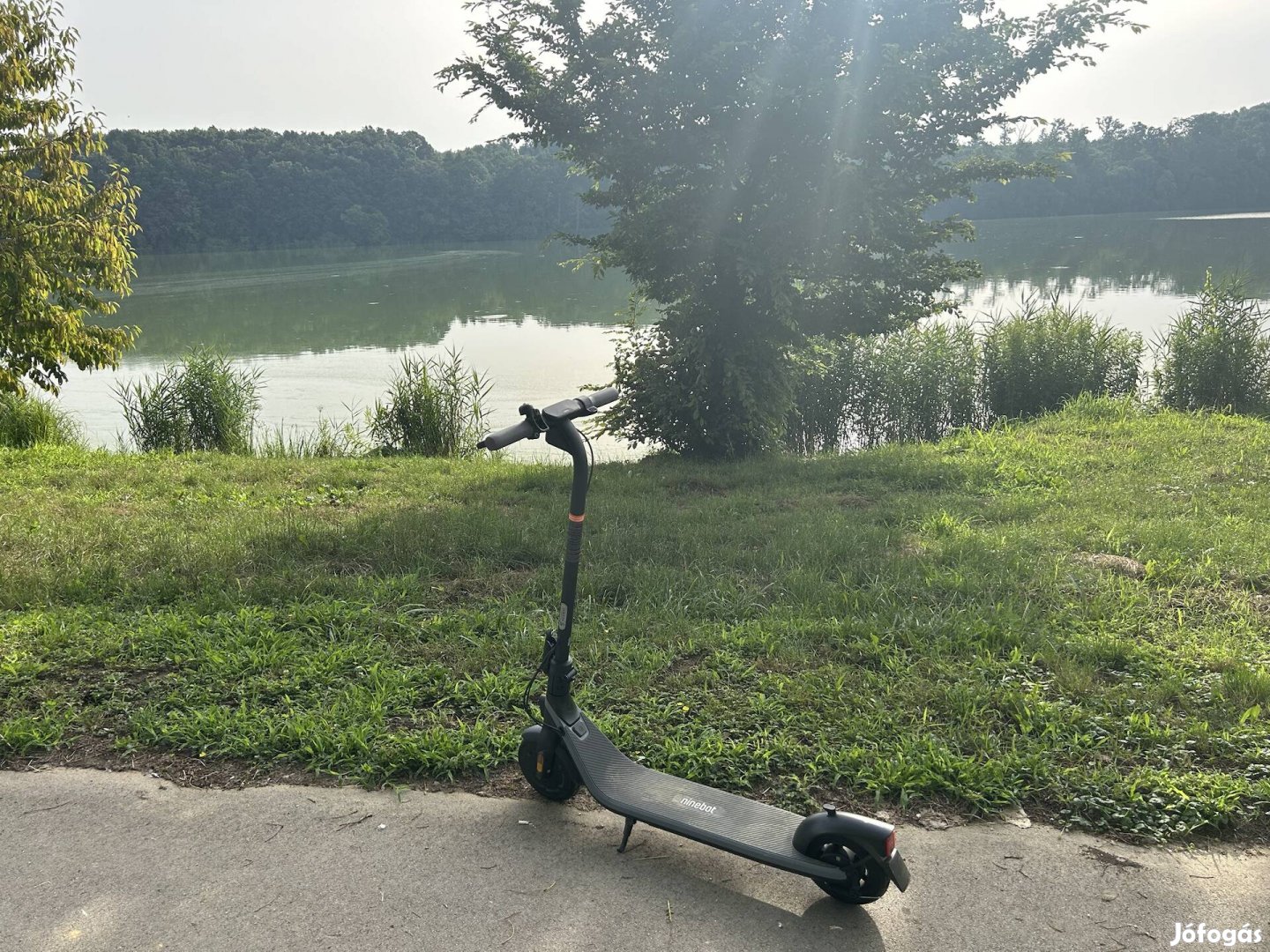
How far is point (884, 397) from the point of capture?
9922 millimetres

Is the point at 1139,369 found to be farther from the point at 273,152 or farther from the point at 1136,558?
the point at 273,152

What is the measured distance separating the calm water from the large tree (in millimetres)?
1237

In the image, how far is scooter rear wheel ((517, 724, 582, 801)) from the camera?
8.76 ft

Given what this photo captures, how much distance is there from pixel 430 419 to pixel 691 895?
25.1ft

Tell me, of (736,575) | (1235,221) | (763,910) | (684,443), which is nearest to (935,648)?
(736,575)

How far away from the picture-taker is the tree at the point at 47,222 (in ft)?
19.9

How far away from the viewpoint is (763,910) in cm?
227

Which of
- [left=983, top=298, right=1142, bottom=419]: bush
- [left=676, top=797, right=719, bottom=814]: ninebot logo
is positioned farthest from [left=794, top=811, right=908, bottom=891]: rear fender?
[left=983, top=298, right=1142, bottom=419]: bush

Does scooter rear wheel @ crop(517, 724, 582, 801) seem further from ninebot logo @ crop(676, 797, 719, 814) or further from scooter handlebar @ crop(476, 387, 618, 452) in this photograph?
scooter handlebar @ crop(476, 387, 618, 452)

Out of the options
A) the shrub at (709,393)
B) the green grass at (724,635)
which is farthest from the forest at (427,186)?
the green grass at (724,635)

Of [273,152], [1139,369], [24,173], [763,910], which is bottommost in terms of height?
[763,910]

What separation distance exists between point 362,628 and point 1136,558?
355 centimetres

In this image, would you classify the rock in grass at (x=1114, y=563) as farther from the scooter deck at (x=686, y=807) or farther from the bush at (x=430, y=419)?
the bush at (x=430, y=419)

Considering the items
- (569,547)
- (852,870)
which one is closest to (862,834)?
(852,870)
